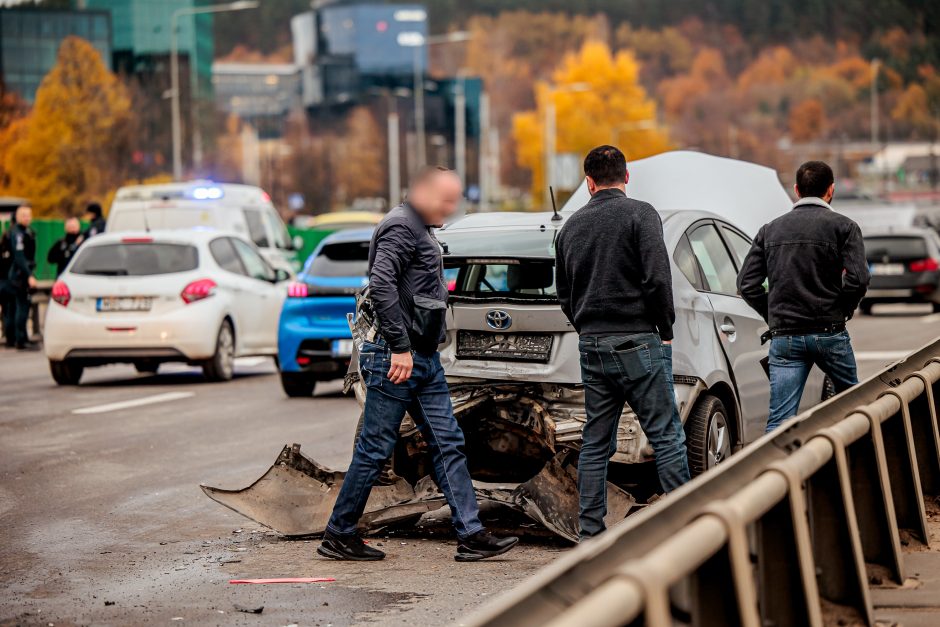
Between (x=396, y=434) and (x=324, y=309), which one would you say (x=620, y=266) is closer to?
(x=396, y=434)

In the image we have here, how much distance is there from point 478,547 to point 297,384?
8.52 m

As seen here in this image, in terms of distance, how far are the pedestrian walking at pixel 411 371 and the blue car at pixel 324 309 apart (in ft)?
25.4

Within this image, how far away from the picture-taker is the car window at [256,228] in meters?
24.0

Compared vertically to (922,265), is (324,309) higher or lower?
higher

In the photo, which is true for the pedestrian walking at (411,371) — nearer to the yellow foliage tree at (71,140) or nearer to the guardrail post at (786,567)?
the guardrail post at (786,567)

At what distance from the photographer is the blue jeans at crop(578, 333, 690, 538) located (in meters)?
7.10

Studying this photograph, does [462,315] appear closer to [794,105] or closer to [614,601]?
[614,601]

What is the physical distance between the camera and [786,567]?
4770 mm

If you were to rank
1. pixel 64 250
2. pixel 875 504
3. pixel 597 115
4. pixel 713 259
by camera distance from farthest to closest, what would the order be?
pixel 597 115 < pixel 64 250 < pixel 713 259 < pixel 875 504

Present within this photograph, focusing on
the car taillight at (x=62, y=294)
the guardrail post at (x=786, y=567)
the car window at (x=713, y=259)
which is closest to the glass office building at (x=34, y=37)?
the car taillight at (x=62, y=294)

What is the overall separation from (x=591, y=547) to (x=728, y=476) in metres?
1.26

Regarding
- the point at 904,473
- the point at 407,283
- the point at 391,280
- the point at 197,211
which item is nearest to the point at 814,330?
the point at 904,473

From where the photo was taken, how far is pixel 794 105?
172 metres

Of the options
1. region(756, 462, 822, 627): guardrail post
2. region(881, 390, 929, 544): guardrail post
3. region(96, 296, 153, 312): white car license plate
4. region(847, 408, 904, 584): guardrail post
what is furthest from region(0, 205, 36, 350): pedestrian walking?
region(756, 462, 822, 627): guardrail post
